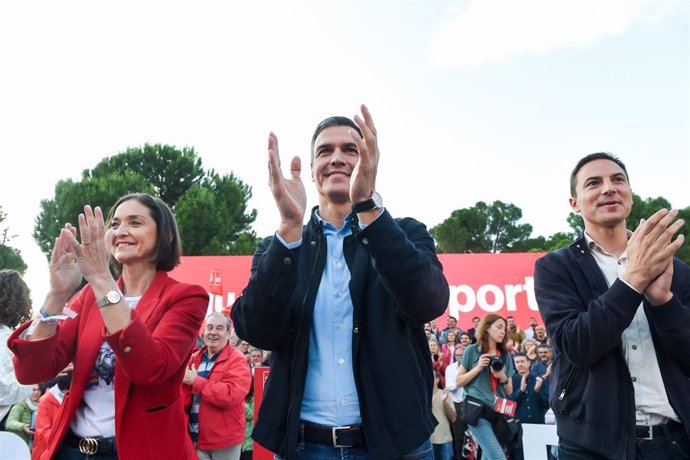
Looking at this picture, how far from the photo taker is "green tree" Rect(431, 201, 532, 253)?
58.3 meters

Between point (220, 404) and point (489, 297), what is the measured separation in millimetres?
10343

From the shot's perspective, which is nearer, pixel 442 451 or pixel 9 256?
pixel 442 451

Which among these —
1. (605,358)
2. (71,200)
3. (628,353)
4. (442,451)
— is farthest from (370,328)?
(71,200)

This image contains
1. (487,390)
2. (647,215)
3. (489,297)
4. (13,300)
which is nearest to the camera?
(13,300)

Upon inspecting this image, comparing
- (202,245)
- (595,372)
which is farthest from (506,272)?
(202,245)

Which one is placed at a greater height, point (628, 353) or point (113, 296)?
point (113, 296)

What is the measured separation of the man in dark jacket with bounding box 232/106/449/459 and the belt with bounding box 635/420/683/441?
811 mm

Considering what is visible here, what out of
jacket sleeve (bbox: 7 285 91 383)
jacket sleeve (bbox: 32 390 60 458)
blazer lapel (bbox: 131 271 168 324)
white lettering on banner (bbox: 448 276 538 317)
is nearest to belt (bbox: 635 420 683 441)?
blazer lapel (bbox: 131 271 168 324)

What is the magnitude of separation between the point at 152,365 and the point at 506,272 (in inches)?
539

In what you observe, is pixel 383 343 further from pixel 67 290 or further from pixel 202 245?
pixel 202 245

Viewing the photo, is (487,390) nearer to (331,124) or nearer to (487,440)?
(487,440)

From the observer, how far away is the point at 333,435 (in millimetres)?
1866

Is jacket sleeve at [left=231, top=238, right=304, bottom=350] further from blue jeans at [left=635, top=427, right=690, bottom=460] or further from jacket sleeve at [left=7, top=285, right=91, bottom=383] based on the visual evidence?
blue jeans at [left=635, top=427, right=690, bottom=460]

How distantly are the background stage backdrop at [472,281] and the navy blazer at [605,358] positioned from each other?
11751 mm
